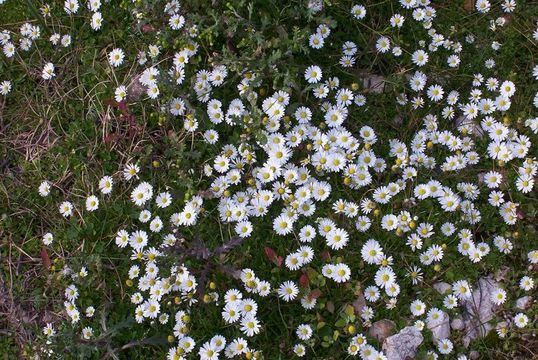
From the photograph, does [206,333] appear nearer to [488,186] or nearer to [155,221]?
[155,221]

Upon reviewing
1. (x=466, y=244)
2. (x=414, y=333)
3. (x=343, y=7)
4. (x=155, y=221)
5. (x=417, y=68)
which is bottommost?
(x=414, y=333)

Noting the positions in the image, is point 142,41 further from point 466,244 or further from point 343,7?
point 466,244

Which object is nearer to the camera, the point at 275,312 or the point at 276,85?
the point at 275,312

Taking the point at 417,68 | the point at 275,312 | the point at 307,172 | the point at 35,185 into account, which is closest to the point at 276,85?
the point at 307,172

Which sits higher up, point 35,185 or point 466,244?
point 35,185

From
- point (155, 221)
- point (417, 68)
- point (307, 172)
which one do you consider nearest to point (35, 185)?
point (155, 221)

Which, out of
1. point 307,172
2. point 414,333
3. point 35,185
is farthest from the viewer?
point 35,185

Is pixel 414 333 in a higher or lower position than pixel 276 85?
lower

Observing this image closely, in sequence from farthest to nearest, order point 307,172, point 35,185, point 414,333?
point 35,185 → point 307,172 → point 414,333

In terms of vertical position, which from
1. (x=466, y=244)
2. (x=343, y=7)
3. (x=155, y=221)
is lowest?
(x=466, y=244)
